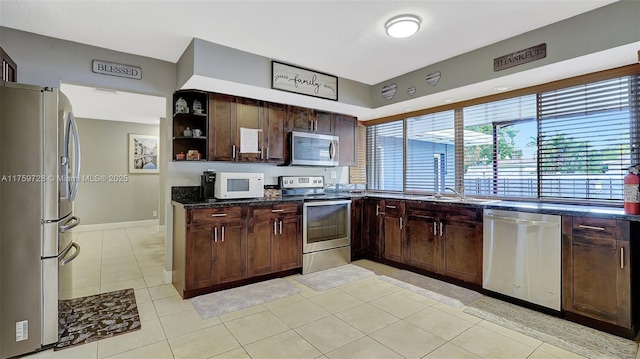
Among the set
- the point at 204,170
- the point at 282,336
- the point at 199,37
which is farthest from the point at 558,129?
the point at 204,170

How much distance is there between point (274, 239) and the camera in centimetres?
359

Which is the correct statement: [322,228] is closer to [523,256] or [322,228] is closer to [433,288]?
[433,288]

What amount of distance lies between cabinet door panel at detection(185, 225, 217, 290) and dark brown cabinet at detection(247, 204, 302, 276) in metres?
0.42

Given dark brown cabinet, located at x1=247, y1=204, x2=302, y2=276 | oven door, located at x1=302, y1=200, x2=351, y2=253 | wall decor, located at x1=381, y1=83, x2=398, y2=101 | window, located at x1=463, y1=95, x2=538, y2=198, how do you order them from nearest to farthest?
1. window, located at x1=463, y1=95, x2=538, y2=198
2. dark brown cabinet, located at x1=247, y1=204, x2=302, y2=276
3. oven door, located at x1=302, y1=200, x2=351, y2=253
4. wall decor, located at x1=381, y1=83, x2=398, y2=101

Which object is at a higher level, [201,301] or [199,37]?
[199,37]

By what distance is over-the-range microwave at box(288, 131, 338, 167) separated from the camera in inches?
163

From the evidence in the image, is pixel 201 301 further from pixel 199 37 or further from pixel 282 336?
pixel 199 37

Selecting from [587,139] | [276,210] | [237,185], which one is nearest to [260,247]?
[276,210]

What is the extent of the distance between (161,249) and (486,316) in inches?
188

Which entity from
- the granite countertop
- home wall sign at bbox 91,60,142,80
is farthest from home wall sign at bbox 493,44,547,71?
home wall sign at bbox 91,60,142,80

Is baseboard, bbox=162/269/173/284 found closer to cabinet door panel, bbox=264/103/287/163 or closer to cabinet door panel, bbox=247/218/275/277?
cabinet door panel, bbox=247/218/275/277

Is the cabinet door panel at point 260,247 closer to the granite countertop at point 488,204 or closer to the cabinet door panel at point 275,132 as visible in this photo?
the granite countertop at point 488,204

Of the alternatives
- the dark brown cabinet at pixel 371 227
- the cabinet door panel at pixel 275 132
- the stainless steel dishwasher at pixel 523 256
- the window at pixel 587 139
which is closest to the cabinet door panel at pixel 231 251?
the cabinet door panel at pixel 275 132

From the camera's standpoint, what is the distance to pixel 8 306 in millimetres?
2020
